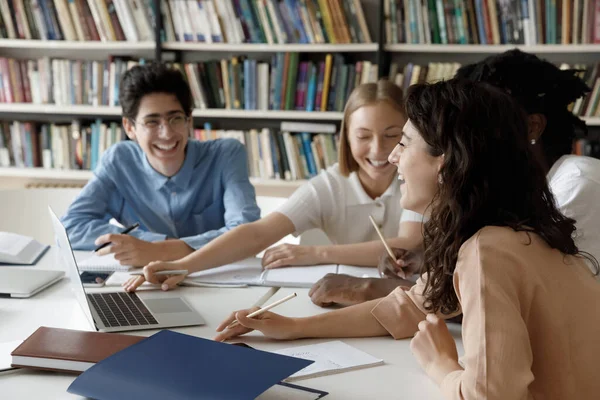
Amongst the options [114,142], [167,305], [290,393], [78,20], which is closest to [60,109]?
[114,142]

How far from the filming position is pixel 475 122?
3.75 feet

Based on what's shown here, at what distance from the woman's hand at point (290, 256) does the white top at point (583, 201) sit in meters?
0.67

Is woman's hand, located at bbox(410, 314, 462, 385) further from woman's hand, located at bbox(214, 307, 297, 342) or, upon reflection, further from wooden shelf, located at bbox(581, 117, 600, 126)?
wooden shelf, located at bbox(581, 117, 600, 126)

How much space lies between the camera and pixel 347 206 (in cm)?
234

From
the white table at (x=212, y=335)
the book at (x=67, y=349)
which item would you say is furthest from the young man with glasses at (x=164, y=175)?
the book at (x=67, y=349)

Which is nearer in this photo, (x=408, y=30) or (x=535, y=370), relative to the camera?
(x=535, y=370)

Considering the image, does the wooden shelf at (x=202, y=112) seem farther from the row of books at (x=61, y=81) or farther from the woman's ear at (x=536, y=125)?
the woman's ear at (x=536, y=125)

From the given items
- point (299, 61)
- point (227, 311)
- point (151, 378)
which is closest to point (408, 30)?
point (299, 61)

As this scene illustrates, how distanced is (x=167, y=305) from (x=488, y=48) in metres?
2.33

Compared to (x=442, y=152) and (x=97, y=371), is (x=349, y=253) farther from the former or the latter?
(x=97, y=371)

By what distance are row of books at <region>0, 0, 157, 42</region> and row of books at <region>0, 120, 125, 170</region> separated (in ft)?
1.46

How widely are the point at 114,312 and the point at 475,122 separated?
83 cm

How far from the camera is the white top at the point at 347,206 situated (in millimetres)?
→ 2311

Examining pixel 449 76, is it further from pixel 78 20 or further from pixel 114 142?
pixel 78 20
